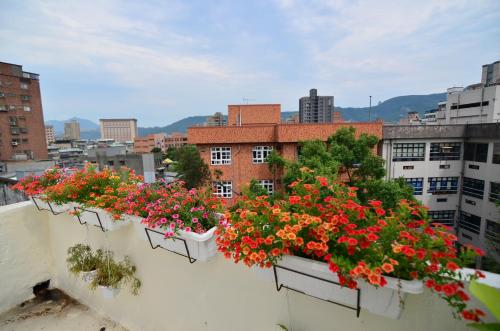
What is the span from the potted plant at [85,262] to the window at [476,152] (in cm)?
2410

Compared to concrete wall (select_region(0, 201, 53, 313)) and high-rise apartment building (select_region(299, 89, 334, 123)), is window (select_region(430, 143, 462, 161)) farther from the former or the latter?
high-rise apartment building (select_region(299, 89, 334, 123))

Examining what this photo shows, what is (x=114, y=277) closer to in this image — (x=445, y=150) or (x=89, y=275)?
(x=89, y=275)

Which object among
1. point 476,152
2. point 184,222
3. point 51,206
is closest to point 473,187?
point 476,152

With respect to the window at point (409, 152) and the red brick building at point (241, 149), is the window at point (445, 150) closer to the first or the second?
the window at point (409, 152)

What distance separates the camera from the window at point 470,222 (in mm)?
18516

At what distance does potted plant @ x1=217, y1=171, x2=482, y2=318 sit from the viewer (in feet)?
2.89

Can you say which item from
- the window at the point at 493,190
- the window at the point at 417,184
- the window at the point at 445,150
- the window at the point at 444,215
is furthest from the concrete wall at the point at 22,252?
the window at the point at 444,215

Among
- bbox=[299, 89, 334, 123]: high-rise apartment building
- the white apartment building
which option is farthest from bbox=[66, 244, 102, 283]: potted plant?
bbox=[299, 89, 334, 123]: high-rise apartment building

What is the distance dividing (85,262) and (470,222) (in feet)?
84.8

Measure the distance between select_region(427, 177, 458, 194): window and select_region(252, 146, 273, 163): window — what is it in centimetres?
1372

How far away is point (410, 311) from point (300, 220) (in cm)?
61

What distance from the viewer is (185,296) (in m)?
1.84

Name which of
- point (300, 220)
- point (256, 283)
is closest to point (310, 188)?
point (300, 220)

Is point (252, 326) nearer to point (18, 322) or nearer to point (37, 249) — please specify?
point (18, 322)
